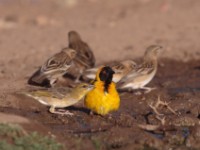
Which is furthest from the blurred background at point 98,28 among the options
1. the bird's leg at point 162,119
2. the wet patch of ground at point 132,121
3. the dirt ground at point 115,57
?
the bird's leg at point 162,119

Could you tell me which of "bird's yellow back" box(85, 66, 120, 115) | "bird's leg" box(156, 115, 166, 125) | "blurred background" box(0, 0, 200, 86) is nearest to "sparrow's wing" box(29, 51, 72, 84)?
"blurred background" box(0, 0, 200, 86)

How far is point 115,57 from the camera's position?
51.0 ft

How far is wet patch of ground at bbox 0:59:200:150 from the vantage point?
31.6 ft

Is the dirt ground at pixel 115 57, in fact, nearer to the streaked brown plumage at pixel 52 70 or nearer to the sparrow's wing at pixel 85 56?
the streaked brown plumage at pixel 52 70

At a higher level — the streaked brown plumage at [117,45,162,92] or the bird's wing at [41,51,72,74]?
the bird's wing at [41,51,72,74]

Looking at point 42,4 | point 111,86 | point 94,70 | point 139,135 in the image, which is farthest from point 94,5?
point 139,135

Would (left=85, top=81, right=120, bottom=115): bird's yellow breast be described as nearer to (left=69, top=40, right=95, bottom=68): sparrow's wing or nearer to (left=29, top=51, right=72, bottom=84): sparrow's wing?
(left=29, top=51, right=72, bottom=84): sparrow's wing

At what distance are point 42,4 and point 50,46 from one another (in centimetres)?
636

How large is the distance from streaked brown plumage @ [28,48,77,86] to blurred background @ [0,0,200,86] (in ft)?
1.92

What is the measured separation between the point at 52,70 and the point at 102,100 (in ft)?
7.19

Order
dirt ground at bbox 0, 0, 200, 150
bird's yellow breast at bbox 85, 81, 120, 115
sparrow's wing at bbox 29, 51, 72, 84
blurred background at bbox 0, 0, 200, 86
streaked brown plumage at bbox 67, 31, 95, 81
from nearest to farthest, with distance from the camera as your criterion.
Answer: dirt ground at bbox 0, 0, 200, 150, bird's yellow breast at bbox 85, 81, 120, 115, sparrow's wing at bbox 29, 51, 72, 84, streaked brown plumage at bbox 67, 31, 95, 81, blurred background at bbox 0, 0, 200, 86

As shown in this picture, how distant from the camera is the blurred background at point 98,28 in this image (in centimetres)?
1580

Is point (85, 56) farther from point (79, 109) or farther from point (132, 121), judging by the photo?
point (132, 121)

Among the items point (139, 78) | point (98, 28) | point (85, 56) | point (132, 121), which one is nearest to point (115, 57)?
point (85, 56)
